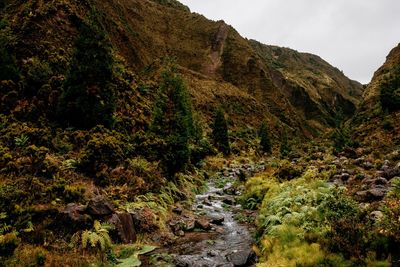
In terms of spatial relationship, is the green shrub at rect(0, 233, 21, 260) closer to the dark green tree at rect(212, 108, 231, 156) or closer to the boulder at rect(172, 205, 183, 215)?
the boulder at rect(172, 205, 183, 215)

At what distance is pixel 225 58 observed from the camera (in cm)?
9862

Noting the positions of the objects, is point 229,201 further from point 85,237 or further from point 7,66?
point 7,66

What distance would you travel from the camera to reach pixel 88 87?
2114 centimetres

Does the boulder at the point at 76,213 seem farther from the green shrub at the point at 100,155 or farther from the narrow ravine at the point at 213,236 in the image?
the green shrub at the point at 100,155

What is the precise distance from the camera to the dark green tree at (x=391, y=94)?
40.6 metres

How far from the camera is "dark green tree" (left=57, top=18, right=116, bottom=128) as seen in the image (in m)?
21.0

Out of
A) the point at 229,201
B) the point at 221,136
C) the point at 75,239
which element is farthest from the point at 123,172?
the point at 221,136

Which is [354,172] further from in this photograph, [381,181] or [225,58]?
[225,58]

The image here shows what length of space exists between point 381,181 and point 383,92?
106 feet

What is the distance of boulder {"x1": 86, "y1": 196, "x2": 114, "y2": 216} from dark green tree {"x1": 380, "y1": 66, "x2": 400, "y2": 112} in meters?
39.0

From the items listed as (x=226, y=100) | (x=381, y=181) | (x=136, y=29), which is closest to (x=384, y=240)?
(x=381, y=181)

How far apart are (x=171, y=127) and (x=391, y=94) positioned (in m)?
31.3

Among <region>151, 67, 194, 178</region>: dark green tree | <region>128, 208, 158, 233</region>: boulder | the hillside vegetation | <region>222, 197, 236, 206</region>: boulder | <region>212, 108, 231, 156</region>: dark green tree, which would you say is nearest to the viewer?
the hillside vegetation

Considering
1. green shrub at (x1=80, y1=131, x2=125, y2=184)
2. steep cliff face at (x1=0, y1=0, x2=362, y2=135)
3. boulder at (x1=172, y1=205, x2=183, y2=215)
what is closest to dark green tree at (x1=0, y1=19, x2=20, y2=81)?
steep cliff face at (x1=0, y1=0, x2=362, y2=135)
